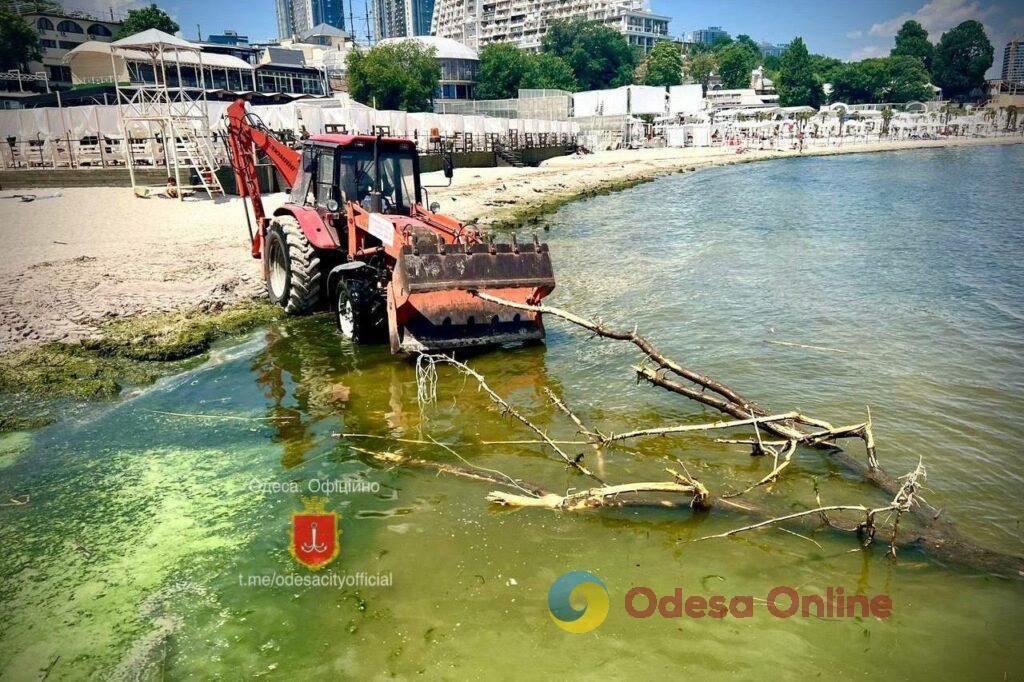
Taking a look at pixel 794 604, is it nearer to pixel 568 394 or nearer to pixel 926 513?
pixel 926 513

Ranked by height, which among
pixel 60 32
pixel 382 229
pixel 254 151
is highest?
pixel 60 32

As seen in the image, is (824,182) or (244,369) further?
(824,182)

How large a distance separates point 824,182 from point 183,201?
36.6 metres

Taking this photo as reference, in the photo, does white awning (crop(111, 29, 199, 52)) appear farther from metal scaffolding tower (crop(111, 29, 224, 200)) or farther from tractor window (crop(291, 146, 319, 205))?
tractor window (crop(291, 146, 319, 205))

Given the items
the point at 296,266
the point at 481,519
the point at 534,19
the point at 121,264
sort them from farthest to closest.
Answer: the point at 534,19, the point at 121,264, the point at 296,266, the point at 481,519

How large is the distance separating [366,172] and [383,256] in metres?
1.49

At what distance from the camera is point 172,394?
A: 7754mm

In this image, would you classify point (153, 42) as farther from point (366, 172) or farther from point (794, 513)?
point (794, 513)

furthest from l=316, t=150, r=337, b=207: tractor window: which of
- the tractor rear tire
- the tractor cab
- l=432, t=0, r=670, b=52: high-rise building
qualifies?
l=432, t=0, r=670, b=52: high-rise building

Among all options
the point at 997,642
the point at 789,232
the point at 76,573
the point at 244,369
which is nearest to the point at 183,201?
the point at 244,369

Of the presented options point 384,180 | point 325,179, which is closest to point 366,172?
point 384,180

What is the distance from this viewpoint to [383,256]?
9.12m
